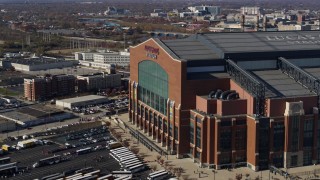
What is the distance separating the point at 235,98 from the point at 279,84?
4.01 metres

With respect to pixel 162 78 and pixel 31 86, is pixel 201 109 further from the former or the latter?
A: pixel 31 86

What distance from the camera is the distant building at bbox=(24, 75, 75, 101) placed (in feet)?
207

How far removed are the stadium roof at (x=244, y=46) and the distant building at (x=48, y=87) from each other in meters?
23.6

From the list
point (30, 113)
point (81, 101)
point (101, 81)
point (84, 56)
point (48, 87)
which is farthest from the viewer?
point (84, 56)

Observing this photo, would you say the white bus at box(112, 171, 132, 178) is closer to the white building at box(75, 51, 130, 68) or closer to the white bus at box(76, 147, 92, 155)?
the white bus at box(76, 147, 92, 155)

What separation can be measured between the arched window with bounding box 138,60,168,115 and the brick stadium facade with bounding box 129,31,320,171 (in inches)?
3.1

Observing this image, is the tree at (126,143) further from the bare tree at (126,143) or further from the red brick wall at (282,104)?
the red brick wall at (282,104)

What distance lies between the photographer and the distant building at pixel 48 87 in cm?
6319

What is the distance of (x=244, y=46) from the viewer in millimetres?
44125

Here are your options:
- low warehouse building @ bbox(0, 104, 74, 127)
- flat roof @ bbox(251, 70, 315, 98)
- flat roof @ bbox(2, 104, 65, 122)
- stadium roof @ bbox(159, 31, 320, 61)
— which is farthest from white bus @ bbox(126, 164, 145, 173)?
flat roof @ bbox(2, 104, 65, 122)

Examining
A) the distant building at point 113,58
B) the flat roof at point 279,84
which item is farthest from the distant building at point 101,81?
the flat roof at point 279,84

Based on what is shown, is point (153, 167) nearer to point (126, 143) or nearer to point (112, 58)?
point (126, 143)

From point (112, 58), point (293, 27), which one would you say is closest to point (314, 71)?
point (112, 58)

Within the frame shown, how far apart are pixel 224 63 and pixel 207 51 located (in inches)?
82.2
